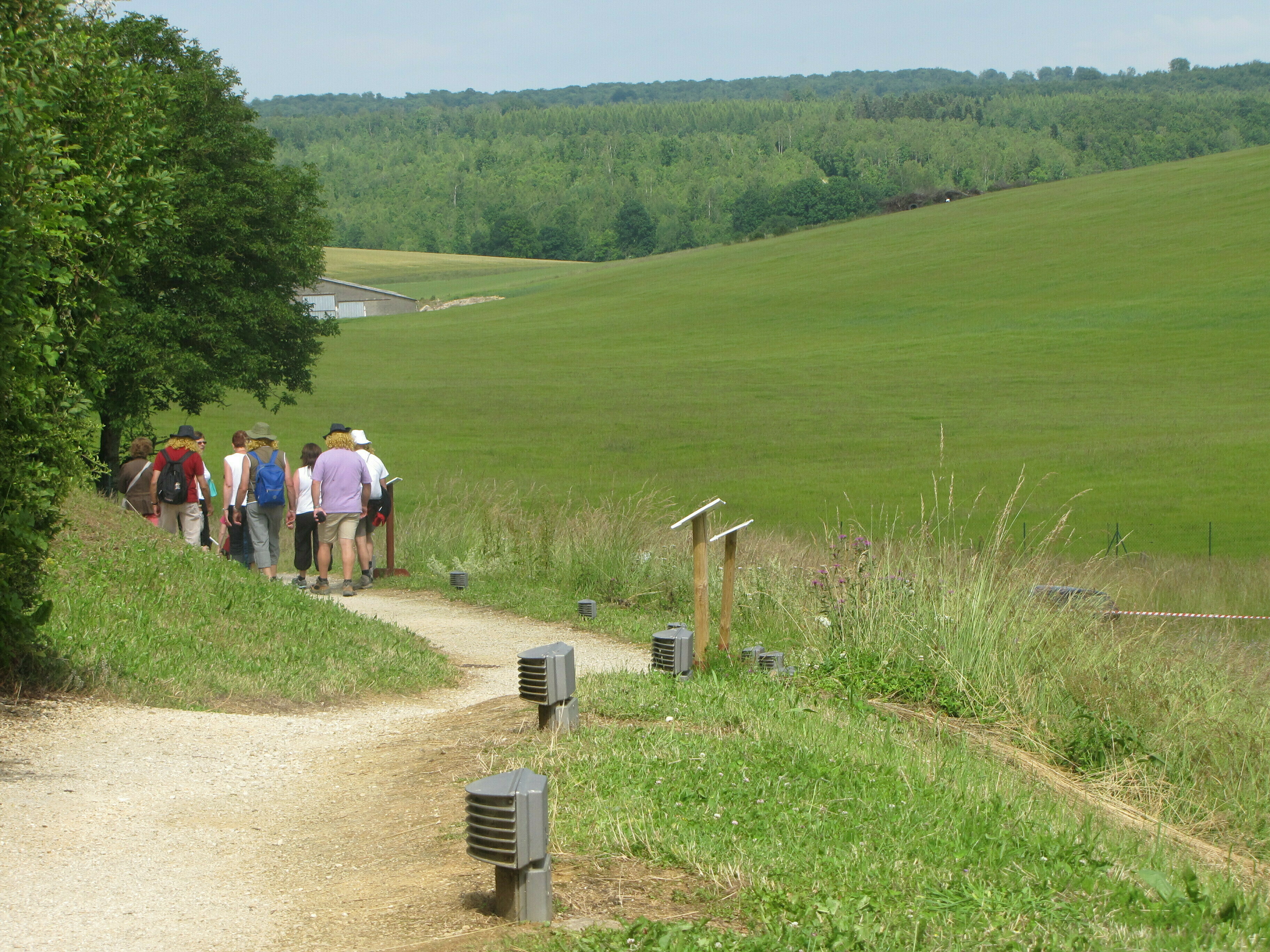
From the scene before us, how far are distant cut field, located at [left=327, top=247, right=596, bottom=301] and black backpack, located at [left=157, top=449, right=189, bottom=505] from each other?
8104 centimetres

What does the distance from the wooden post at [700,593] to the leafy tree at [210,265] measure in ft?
54.0

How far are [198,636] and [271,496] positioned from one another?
564 centimetres

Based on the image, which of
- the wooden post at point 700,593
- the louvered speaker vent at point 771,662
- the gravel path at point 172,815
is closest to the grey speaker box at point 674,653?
the wooden post at point 700,593

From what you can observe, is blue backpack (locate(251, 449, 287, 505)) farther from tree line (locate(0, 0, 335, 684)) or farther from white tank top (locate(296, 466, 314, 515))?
tree line (locate(0, 0, 335, 684))

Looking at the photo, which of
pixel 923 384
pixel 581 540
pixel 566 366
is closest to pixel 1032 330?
pixel 923 384

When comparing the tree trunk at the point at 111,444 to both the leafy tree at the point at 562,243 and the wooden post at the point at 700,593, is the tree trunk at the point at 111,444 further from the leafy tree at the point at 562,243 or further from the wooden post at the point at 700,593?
the leafy tree at the point at 562,243

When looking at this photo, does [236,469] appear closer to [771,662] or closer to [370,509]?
[370,509]

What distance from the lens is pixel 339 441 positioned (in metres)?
14.0

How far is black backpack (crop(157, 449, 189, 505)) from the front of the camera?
1405 cm

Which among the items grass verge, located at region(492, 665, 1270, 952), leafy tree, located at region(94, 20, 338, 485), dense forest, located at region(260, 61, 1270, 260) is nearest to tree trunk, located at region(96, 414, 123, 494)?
leafy tree, located at region(94, 20, 338, 485)

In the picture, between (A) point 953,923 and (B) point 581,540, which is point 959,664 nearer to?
(A) point 953,923

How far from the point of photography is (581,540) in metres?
15.1

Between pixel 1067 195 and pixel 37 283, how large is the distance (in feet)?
285

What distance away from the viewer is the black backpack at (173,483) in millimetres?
14055
